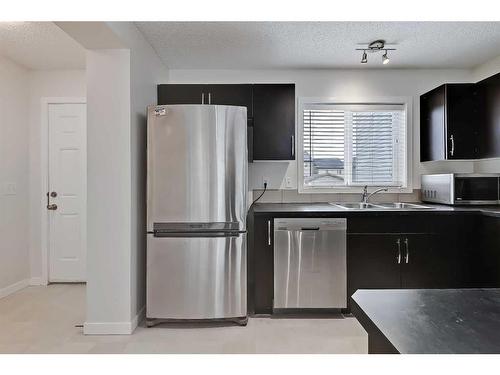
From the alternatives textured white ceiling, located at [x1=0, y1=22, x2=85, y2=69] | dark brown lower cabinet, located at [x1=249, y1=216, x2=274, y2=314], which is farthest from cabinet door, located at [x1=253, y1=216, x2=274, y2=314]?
textured white ceiling, located at [x1=0, y1=22, x2=85, y2=69]

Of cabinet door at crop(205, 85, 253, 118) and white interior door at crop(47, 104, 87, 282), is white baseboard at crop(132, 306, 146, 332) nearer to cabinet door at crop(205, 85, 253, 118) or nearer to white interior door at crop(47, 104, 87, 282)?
white interior door at crop(47, 104, 87, 282)

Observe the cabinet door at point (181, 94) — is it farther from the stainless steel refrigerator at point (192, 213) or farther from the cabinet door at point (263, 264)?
the cabinet door at point (263, 264)

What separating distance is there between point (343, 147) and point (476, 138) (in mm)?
1216

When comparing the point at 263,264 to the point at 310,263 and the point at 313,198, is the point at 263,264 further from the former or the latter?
the point at 313,198

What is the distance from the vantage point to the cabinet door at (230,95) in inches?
139

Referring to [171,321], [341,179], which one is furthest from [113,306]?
[341,179]

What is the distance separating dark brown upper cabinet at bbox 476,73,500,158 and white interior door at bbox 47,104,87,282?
3997 millimetres

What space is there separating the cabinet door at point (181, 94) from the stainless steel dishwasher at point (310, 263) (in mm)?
1384

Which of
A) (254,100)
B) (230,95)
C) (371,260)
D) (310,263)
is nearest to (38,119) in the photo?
(230,95)

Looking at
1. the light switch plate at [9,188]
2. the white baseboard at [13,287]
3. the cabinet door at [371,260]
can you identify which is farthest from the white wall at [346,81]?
the white baseboard at [13,287]

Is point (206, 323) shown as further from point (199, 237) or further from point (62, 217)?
point (62, 217)

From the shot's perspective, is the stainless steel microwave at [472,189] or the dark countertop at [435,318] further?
the stainless steel microwave at [472,189]

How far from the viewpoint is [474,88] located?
11.4ft

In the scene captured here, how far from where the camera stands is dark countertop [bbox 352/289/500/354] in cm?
73
